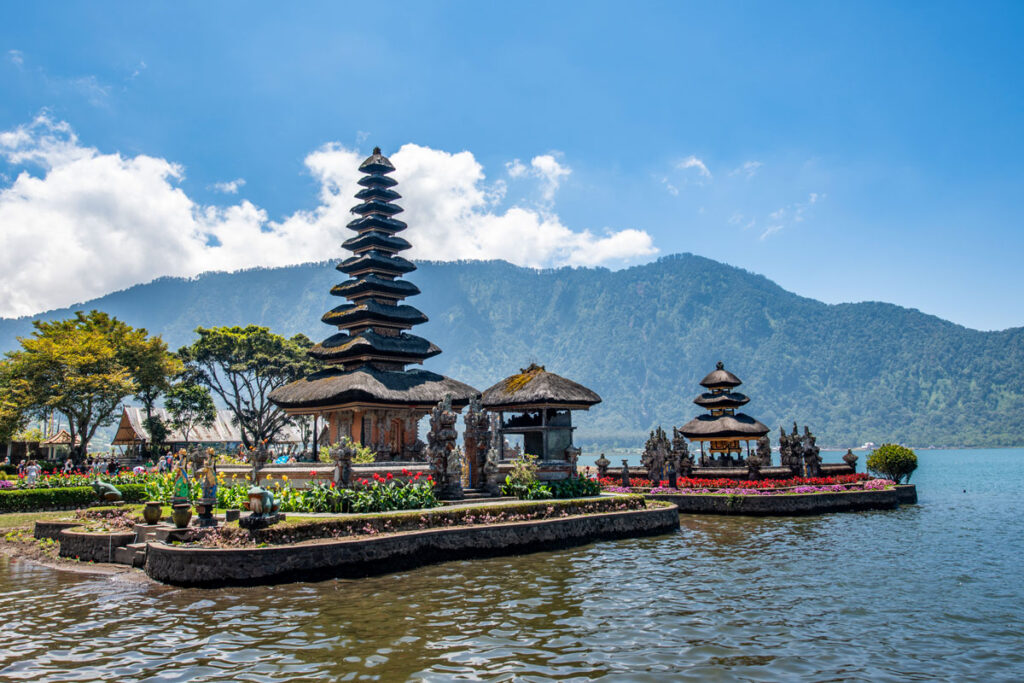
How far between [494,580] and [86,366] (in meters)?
37.7

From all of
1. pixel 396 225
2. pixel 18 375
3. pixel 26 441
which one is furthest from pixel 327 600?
pixel 26 441

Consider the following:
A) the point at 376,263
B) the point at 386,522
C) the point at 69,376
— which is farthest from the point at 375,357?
the point at 386,522

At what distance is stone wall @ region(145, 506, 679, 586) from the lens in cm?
1555

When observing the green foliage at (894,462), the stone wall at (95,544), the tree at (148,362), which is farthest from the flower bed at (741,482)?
the tree at (148,362)

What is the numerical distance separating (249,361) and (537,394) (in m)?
35.2

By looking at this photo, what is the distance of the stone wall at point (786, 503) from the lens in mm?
32781

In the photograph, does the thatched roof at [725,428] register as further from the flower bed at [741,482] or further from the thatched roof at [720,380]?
the flower bed at [741,482]

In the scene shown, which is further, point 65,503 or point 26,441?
point 26,441

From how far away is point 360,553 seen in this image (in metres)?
17.4

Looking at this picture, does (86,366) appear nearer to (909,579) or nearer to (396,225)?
(396,225)

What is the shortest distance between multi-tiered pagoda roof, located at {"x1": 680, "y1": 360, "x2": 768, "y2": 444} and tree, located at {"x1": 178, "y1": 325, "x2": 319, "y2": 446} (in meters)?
33.3

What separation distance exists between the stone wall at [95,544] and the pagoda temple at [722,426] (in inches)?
1296

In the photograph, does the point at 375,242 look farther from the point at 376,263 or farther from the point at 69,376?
the point at 69,376

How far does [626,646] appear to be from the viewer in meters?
11.7
